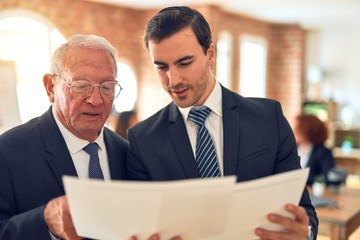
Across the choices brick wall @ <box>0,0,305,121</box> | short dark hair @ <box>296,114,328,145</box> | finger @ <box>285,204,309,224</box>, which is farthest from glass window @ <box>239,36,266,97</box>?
finger @ <box>285,204,309,224</box>

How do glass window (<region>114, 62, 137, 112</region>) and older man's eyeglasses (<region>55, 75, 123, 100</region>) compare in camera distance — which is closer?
older man's eyeglasses (<region>55, 75, 123, 100</region>)

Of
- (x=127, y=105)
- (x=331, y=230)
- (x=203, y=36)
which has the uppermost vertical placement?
(x=203, y=36)

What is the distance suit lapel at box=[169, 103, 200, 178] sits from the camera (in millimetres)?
1732

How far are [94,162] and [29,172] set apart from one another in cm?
23

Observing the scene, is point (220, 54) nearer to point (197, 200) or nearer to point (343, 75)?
→ point (343, 75)

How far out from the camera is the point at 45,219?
1470mm

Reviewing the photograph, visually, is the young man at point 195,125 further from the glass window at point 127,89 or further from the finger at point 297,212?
the glass window at point 127,89

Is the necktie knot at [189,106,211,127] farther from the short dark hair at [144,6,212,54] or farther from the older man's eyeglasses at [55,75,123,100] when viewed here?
the older man's eyeglasses at [55,75,123,100]

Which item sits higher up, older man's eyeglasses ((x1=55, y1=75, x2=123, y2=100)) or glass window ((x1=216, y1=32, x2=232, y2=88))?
glass window ((x1=216, y1=32, x2=232, y2=88))

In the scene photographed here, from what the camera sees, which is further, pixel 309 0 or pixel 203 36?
pixel 309 0

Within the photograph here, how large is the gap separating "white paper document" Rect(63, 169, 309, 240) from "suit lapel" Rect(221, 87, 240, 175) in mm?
341

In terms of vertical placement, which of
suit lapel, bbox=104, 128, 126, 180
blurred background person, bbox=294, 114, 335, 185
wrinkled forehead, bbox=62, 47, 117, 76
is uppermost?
wrinkled forehead, bbox=62, 47, 117, 76

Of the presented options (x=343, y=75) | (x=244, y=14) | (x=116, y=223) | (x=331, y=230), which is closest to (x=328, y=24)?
(x=343, y=75)

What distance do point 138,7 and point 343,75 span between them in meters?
4.86
